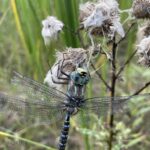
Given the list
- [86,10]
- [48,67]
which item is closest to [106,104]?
[86,10]

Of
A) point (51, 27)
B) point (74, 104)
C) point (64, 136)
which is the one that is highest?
point (51, 27)

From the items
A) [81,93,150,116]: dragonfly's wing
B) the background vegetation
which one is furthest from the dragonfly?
the background vegetation

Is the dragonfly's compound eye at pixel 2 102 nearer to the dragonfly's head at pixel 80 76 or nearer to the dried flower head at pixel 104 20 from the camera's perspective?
the dragonfly's head at pixel 80 76

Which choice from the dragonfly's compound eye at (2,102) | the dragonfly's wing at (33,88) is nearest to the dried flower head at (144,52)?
the dragonfly's wing at (33,88)

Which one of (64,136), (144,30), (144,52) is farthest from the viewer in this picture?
(64,136)

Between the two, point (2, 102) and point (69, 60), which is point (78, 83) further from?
point (2, 102)

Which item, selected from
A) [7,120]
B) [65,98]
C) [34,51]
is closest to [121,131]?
[65,98]

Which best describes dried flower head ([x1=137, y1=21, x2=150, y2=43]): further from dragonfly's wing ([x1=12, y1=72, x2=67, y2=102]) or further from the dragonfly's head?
dragonfly's wing ([x1=12, y1=72, x2=67, y2=102])

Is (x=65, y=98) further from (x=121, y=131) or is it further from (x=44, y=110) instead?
(x=121, y=131)
